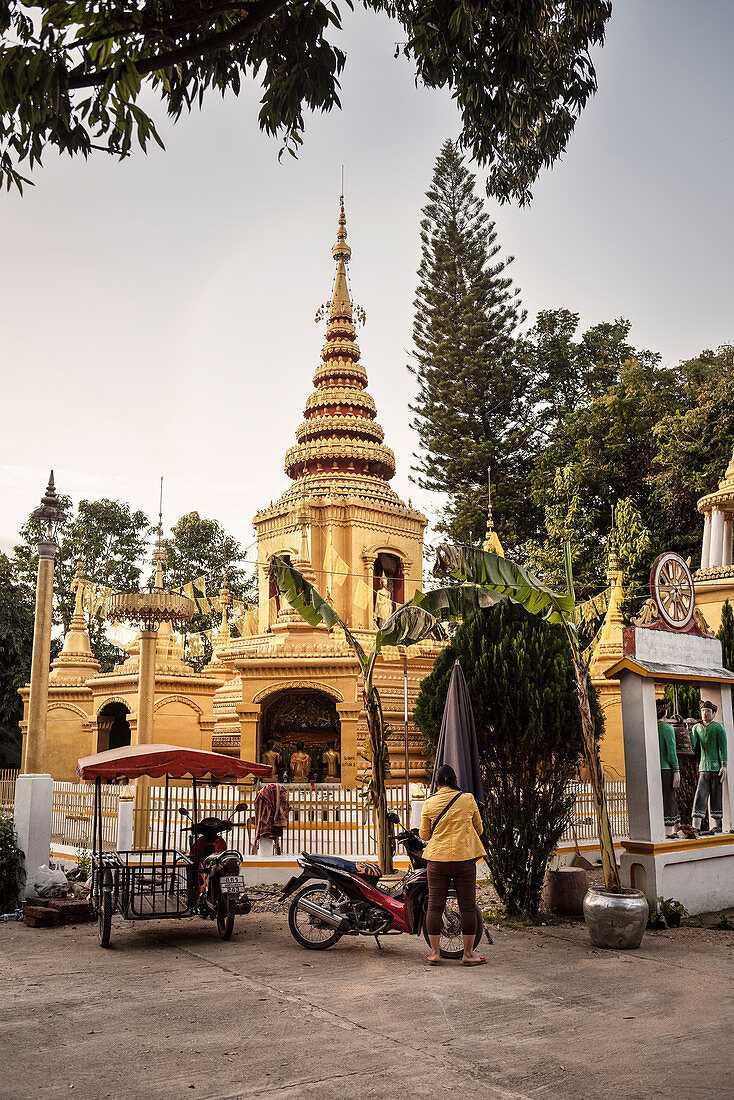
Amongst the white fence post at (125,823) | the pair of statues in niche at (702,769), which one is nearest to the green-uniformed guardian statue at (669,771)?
the pair of statues in niche at (702,769)

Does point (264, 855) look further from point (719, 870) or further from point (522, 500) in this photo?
point (522, 500)

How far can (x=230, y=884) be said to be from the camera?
8.70 m

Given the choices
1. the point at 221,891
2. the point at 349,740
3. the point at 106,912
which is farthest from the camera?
the point at 349,740

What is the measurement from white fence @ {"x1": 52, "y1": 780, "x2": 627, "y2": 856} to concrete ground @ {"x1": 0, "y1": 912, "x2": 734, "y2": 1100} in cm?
334

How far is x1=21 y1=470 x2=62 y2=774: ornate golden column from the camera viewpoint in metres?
10.9

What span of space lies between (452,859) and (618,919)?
1.78 metres

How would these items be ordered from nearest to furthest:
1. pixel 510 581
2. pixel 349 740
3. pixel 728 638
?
pixel 510 581, pixel 728 638, pixel 349 740

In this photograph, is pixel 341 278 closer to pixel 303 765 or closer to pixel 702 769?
pixel 303 765

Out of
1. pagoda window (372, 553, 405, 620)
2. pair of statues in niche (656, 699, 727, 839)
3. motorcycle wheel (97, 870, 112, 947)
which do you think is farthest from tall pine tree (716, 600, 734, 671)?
pagoda window (372, 553, 405, 620)

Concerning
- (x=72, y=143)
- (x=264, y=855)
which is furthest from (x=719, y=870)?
(x=72, y=143)

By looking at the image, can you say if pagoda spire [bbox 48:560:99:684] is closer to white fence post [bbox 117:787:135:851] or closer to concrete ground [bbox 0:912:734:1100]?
white fence post [bbox 117:787:135:851]

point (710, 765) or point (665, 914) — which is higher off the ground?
point (710, 765)

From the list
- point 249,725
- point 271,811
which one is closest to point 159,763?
point 271,811

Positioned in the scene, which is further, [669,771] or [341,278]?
[341,278]
